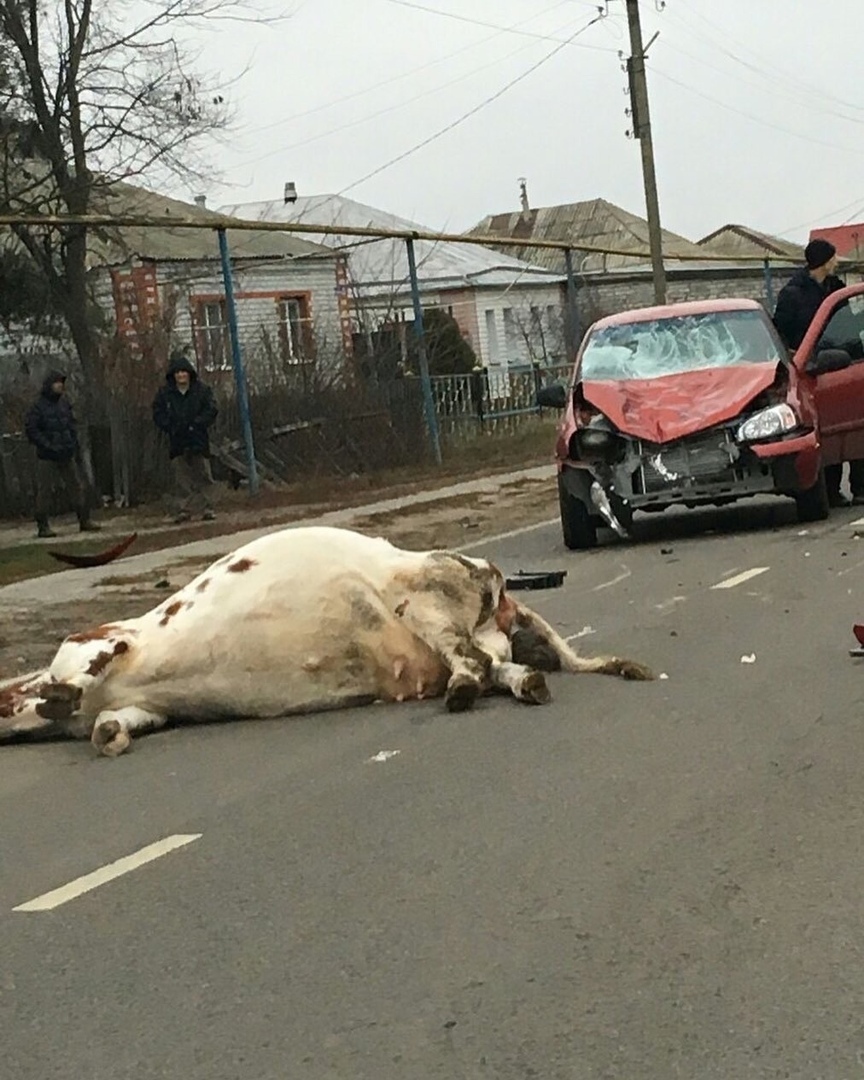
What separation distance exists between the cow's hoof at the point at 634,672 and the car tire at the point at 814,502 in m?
6.29

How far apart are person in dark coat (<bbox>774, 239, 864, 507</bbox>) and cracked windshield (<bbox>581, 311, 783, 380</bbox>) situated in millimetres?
1211

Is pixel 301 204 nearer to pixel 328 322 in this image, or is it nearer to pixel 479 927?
pixel 328 322

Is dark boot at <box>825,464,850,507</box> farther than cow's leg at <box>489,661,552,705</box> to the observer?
Yes

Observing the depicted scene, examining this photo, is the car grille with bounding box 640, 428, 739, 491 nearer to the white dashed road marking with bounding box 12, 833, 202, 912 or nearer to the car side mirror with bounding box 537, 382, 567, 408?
the car side mirror with bounding box 537, 382, 567, 408

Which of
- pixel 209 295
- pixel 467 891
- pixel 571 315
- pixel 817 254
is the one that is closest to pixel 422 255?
pixel 571 315

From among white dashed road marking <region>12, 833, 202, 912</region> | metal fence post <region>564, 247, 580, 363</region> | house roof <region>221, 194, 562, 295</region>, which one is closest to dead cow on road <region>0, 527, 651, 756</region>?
white dashed road marking <region>12, 833, 202, 912</region>

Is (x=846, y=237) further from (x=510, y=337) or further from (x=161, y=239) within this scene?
(x=161, y=239)

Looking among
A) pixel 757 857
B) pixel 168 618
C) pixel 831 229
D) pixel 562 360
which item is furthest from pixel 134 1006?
pixel 831 229

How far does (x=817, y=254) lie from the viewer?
17562 mm

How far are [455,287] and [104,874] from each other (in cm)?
4652

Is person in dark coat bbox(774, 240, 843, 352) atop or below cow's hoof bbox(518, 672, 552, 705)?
atop

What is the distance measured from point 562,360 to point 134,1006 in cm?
2977

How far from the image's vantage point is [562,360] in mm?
34188

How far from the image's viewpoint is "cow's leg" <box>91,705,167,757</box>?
26.0ft
